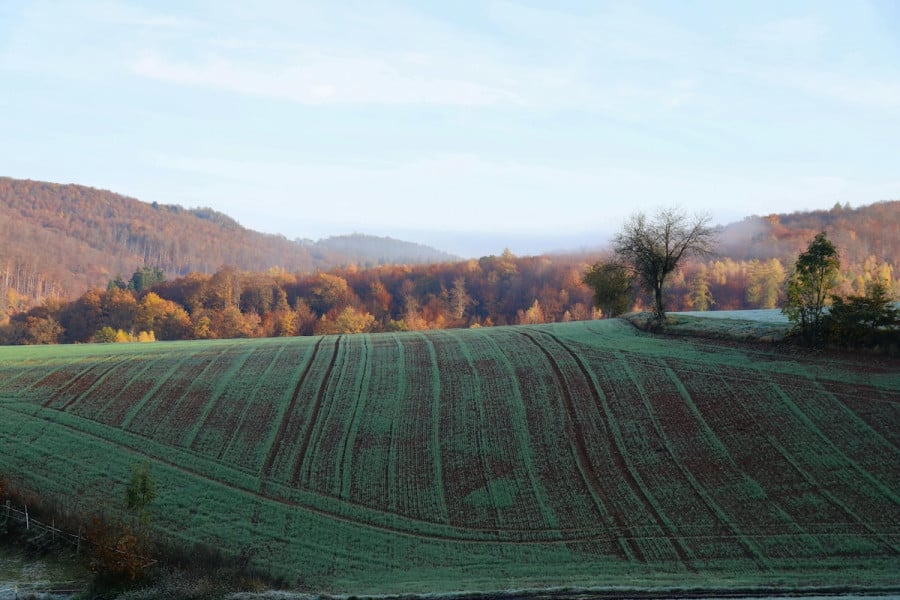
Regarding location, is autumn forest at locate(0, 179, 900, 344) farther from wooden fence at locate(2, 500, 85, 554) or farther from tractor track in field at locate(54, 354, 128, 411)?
wooden fence at locate(2, 500, 85, 554)

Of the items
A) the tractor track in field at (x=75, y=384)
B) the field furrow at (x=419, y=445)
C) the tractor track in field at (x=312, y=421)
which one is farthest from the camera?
the tractor track in field at (x=75, y=384)

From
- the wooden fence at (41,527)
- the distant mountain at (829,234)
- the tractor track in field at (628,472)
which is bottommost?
the wooden fence at (41,527)

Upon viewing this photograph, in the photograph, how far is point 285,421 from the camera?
3684 cm

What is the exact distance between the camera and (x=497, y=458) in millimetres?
32781

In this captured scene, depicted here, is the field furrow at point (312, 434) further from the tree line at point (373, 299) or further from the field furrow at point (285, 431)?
the tree line at point (373, 299)

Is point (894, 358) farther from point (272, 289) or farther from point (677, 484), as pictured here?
point (272, 289)

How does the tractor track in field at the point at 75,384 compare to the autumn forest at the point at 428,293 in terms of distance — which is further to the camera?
the autumn forest at the point at 428,293

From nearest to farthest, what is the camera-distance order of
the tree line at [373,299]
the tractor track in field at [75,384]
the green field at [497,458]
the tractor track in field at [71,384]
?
the green field at [497,458]
the tractor track in field at [75,384]
the tractor track in field at [71,384]
the tree line at [373,299]

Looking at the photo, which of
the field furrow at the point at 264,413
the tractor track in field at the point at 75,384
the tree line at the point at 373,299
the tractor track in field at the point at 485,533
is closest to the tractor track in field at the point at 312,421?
the field furrow at the point at 264,413

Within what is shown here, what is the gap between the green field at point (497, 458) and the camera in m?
25.5

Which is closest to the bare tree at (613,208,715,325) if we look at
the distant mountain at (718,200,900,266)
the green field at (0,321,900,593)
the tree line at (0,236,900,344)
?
the green field at (0,321,900,593)

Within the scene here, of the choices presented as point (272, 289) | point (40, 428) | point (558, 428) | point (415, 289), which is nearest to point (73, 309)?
point (272, 289)

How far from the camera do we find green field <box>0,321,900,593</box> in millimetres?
25453

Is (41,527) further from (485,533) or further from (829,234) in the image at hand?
(829,234)
